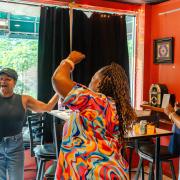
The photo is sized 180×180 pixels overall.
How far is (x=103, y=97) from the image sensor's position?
4.58 feet

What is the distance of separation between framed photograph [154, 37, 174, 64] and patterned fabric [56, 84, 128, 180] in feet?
9.73

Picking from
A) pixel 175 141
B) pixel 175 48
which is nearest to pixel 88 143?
pixel 175 141

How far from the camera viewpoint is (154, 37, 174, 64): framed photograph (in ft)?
13.4

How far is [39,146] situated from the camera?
324 centimetres

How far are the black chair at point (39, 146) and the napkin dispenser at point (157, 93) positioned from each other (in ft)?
5.18

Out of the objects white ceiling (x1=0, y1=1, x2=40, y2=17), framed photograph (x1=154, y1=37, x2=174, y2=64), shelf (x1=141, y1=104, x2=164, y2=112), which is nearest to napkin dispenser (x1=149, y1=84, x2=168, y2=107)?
shelf (x1=141, y1=104, x2=164, y2=112)

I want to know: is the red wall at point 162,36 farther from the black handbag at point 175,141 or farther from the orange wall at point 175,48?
the black handbag at point 175,141

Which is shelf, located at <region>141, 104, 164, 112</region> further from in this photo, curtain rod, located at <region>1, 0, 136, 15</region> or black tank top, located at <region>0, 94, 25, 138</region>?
black tank top, located at <region>0, 94, 25, 138</region>

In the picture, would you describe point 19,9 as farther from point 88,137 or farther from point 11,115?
point 88,137

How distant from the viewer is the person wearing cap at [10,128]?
94.4 inches

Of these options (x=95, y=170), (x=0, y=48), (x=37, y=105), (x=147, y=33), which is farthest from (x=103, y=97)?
(x=147, y=33)

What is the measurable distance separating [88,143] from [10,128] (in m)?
1.24

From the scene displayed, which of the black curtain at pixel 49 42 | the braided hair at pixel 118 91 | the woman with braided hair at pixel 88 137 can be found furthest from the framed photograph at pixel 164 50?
the woman with braided hair at pixel 88 137

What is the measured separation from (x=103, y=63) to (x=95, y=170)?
310 centimetres
